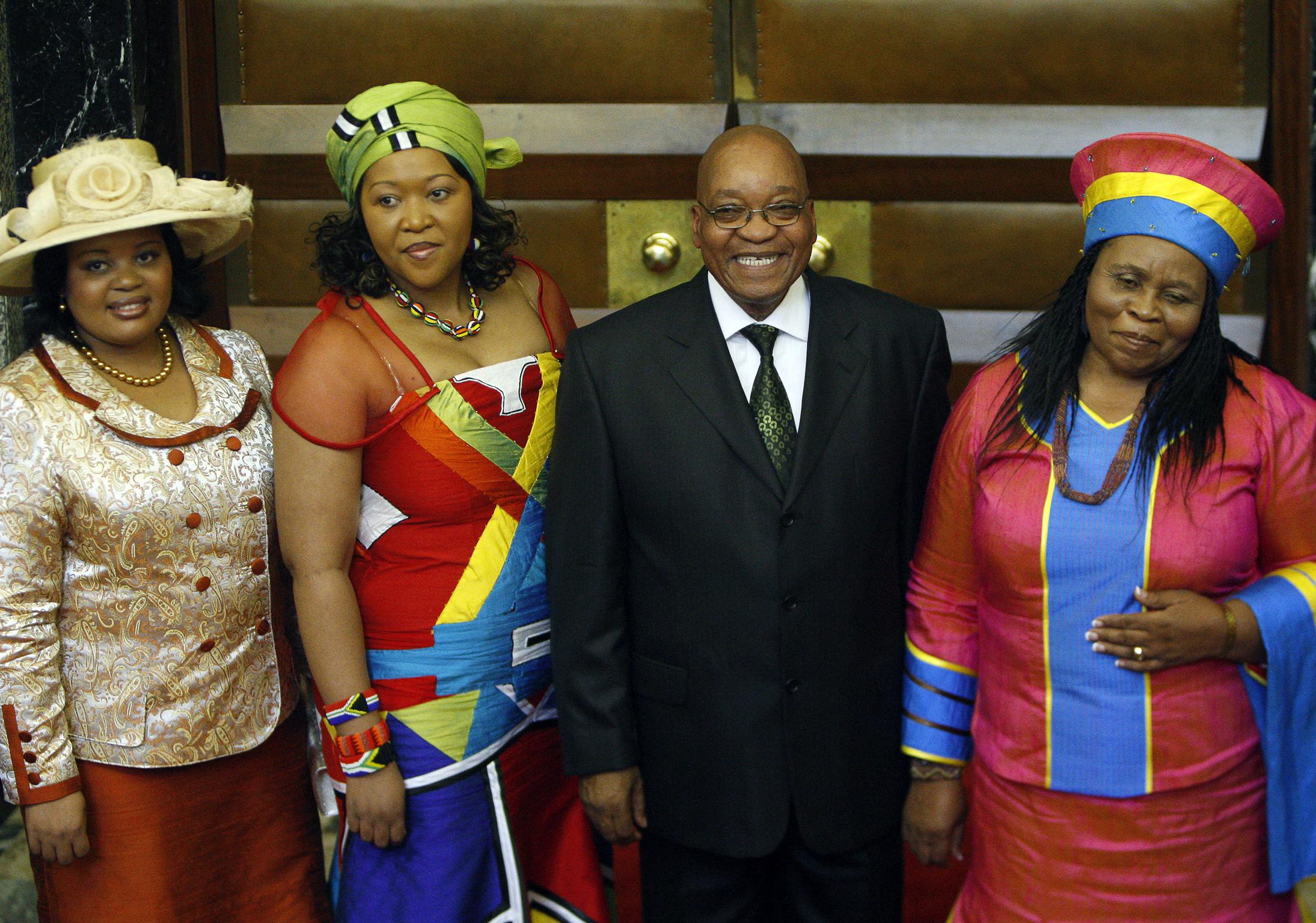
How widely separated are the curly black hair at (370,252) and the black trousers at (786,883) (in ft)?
3.54

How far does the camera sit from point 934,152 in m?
3.36

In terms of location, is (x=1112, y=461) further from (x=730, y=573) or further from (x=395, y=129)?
(x=395, y=129)

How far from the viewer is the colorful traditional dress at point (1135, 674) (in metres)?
1.82

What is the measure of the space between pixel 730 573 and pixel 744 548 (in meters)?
0.05

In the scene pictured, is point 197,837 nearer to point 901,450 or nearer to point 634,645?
point 634,645

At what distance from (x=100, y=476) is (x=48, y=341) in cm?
30

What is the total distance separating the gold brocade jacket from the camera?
6.63 ft

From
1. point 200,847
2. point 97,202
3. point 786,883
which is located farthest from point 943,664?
point 97,202

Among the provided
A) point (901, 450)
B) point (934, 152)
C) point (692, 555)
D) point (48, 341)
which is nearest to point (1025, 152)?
point (934, 152)

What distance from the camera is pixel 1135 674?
72.4 inches

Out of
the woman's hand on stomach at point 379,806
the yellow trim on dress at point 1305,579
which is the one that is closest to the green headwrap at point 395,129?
the woman's hand on stomach at point 379,806

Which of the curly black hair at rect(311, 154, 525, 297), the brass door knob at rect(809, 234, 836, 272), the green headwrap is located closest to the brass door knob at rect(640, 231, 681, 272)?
the brass door knob at rect(809, 234, 836, 272)

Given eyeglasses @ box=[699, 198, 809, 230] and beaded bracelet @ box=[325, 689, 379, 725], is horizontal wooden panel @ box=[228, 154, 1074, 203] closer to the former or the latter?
eyeglasses @ box=[699, 198, 809, 230]

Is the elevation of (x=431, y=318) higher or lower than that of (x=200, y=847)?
higher
